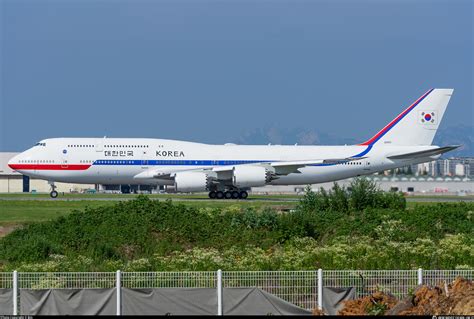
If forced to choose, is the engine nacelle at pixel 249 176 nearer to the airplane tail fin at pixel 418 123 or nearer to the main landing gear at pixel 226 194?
the main landing gear at pixel 226 194

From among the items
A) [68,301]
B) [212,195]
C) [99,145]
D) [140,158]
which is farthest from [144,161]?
[68,301]

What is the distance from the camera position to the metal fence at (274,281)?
18875 millimetres

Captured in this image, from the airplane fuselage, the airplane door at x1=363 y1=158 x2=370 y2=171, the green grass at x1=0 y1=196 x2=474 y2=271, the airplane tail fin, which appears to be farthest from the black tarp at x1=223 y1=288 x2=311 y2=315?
the airplane tail fin

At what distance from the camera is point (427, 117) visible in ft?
229

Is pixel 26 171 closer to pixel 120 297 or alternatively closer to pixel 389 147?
pixel 389 147

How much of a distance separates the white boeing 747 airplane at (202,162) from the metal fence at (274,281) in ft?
135

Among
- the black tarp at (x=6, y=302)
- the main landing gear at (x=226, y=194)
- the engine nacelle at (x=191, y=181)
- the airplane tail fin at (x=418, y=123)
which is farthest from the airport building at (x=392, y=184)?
the black tarp at (x=6, y=302)

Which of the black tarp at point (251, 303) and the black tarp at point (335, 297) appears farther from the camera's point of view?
the black tarp at point (335, 297)

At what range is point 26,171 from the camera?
209 ft

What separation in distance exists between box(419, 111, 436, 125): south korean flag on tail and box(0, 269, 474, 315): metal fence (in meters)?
51.0

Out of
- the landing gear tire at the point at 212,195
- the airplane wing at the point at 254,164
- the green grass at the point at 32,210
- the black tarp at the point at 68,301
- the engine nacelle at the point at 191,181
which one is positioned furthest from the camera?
the landing gear tire at the point at 212,195

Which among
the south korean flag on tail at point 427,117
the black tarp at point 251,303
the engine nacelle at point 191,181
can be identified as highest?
the south korean flag on tail at point 427,117

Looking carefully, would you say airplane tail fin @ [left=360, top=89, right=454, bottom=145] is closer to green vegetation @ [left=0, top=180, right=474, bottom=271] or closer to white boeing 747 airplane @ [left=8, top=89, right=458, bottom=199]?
white boeing 747 airplane @ [left=8, top=89, right=458, bottom=199]

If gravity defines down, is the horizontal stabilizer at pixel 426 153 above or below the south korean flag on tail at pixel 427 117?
below
